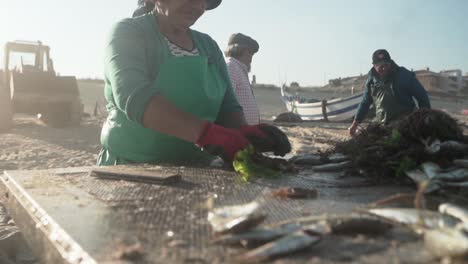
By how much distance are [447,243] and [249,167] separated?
1477 millimetres

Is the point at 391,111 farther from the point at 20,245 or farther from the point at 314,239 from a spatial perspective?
the point at 314,239

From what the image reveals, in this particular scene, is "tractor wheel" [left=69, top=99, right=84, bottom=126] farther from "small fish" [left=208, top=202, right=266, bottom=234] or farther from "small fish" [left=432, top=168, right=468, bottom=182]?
"small fish" [left=208, top=202, right=266, bottom=234]

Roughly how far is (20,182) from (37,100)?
45.4ft

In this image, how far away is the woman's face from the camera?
292cm

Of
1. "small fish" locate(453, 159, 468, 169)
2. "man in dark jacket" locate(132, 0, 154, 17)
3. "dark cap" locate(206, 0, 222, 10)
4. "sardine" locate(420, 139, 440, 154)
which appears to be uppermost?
"dark cap" locate(206, 0, 222, 10)

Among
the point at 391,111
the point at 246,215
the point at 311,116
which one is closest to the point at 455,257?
the point at 246,215

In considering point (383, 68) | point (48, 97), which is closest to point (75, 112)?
point (48, 97)

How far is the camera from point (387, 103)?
26.4 feet

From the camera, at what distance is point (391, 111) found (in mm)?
7953

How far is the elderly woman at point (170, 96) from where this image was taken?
2.55m

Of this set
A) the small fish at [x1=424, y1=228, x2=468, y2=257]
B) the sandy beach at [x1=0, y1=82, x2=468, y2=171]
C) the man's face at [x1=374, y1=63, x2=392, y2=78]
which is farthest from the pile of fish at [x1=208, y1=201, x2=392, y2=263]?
the man's face at [x1=374, y1=63, x2=392, y2=78]

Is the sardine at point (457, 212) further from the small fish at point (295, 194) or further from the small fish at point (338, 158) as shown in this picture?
the small fish at point (338, 158)

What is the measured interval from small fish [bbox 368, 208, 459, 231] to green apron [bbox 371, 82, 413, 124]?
647 centimetres

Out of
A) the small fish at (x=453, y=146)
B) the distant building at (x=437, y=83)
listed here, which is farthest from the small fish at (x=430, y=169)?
the distant building at (x=437, y=83)
